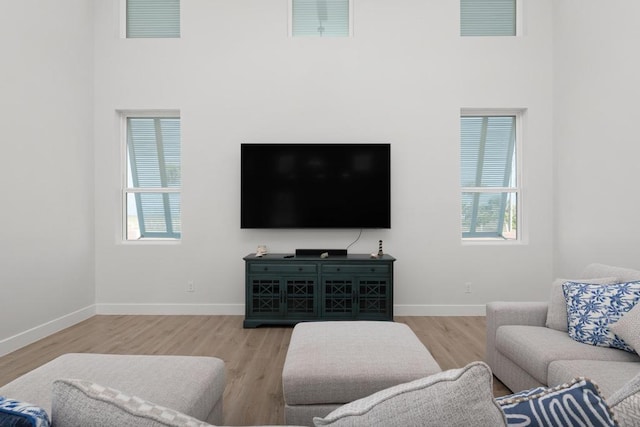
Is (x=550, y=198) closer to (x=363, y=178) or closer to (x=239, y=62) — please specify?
(x=363, y=178)

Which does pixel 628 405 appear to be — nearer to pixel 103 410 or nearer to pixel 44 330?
pixel 103 410

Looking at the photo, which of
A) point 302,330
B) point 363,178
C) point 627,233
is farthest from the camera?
point 363,178

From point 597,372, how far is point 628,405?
134 cm

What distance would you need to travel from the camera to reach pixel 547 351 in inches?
85.9

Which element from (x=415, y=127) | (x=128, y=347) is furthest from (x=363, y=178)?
(x=128, y=347)

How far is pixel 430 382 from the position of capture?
75 centimetres

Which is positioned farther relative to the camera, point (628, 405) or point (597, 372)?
point (597, 372)

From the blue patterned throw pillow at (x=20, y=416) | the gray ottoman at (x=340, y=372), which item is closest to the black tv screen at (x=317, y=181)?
the gray ottoman at (x=340, y=372)

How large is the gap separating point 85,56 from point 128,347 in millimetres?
3261

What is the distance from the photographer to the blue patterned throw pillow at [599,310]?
222 cm

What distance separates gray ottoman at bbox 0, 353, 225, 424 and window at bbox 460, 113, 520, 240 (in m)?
3.82

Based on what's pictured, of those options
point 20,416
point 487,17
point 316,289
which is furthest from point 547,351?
point 487,17

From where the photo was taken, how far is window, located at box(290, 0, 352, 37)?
4801 mm

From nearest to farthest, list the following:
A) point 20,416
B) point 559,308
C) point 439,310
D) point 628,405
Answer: point 20,416
point 628,405
point 559,308
point 439,310
